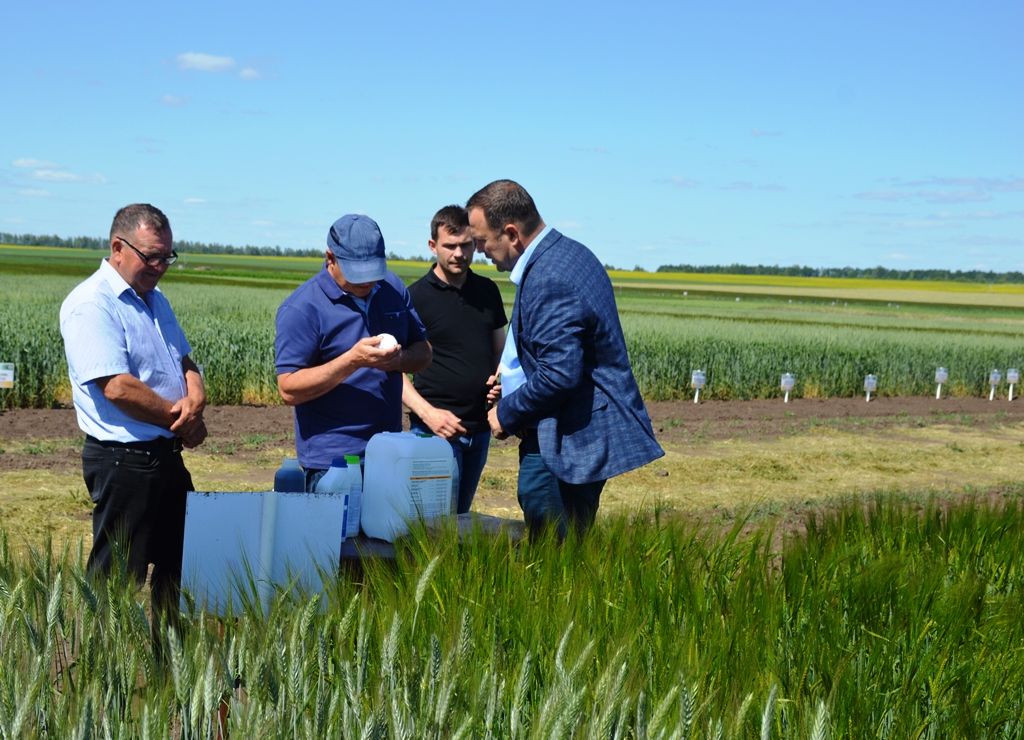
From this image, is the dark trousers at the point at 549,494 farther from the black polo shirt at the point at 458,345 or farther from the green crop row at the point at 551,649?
the black polo shirt at the point at 458,345

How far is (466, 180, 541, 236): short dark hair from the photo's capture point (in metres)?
3.91

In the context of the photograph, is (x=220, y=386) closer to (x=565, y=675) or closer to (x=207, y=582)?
(x=207, y=582)

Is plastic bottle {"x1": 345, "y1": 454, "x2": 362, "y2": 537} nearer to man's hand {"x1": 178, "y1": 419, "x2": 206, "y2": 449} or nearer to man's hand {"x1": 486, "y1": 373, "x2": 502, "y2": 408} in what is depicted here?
man's hand {"x1": 178, "y1": 419, "x2": 206, "y2": 449}

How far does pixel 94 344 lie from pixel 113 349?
0.20 feet

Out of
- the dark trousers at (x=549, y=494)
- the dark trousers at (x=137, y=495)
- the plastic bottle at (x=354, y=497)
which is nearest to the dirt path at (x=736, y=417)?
the dark trousers at (x=137, y=495)

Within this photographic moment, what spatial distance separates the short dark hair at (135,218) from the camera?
12.6 ft

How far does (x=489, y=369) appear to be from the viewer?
16.9ft

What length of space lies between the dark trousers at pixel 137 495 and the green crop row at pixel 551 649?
1.17 metres

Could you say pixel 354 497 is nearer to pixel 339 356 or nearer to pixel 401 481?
pixel 401 481

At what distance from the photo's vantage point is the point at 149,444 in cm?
392

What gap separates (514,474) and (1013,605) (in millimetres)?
6958

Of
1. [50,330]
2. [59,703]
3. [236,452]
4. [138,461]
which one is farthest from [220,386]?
[59,703]

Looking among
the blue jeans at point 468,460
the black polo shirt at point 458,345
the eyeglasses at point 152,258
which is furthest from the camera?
the black polo shirt at point 458,345

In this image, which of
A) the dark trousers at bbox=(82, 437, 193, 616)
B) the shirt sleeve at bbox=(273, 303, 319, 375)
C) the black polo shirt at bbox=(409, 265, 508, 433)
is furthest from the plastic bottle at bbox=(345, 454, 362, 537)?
the black polo shirt at bbox=(409, 265, 508, 433)
